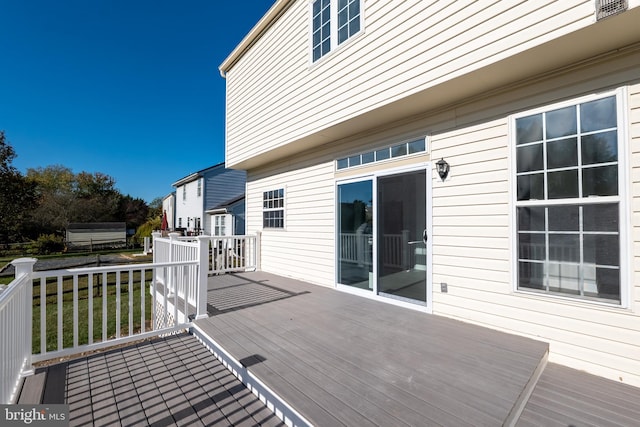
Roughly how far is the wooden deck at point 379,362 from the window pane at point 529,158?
5.65 feet

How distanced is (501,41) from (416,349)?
2930 mm

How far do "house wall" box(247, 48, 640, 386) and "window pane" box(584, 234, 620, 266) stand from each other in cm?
8

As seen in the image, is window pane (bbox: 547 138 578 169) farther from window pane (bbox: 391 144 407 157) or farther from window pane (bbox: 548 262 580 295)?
window pane (bbox: 391 144 407 157)

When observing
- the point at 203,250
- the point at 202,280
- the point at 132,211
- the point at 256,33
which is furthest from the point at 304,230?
the point at 132,211

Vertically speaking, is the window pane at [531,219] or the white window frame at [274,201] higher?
the white window frame at [274,201]

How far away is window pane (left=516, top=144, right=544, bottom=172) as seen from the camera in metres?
2.72

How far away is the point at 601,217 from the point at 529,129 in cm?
104

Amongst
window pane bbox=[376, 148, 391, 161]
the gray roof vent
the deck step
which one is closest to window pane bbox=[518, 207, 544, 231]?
the gray roof vent

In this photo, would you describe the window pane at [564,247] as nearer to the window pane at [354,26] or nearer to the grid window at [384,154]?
the grid window at [384,154]

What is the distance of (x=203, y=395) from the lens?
2.08 m

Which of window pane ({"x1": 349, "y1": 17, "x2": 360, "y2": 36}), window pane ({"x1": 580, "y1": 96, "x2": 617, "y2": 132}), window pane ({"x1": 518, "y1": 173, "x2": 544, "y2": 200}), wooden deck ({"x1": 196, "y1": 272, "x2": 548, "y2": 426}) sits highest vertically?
window pane ({"x1": 349, "y1": 17, "x2": 360, "y2": 36})

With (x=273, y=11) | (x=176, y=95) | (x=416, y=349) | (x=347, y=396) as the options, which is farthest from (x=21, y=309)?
(x=176, y=95)

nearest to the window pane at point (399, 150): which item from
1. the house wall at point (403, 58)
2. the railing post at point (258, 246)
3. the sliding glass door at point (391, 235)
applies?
the sliding glass door at point (391, 235)

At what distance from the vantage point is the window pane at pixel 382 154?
13.6ft
